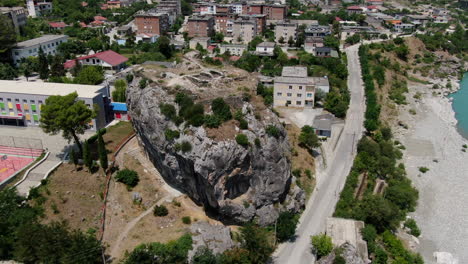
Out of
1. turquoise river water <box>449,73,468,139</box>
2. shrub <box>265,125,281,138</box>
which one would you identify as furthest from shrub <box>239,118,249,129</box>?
turquoise river water <box>449,73,468,139</box>

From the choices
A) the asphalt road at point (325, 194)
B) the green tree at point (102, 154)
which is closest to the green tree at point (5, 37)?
the green tree at point (102, 154)

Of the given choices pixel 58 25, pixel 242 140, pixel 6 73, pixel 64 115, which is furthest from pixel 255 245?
pixel 58 25

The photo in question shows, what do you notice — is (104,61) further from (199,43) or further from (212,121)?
(212,121)

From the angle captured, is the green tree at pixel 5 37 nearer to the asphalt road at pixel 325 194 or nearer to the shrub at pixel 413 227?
the asphalt road at pixel 325 194

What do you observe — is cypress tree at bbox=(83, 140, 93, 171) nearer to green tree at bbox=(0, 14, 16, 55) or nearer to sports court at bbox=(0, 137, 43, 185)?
sports court at bbox=(0, 137, 43, 185)

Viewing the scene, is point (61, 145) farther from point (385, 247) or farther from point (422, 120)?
point (422, 120)

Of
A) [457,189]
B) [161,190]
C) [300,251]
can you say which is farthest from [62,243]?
[457,189]
